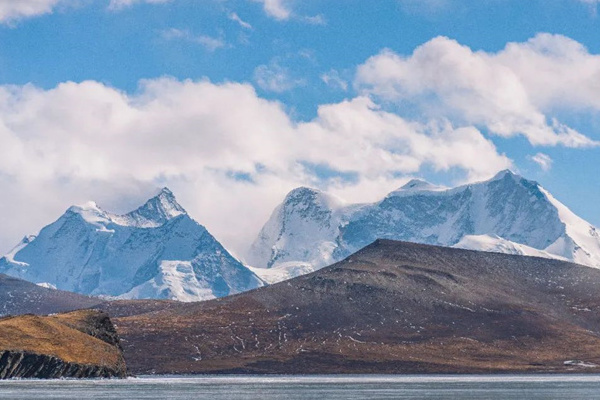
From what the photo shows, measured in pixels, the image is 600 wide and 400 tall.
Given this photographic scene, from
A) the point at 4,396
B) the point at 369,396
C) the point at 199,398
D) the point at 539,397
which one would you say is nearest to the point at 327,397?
the point at 369,396

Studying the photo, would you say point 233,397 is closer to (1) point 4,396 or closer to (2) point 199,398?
(2) point 199,398

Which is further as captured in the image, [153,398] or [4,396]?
[153,398]

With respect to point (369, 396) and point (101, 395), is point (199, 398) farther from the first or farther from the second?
point (369, 396)

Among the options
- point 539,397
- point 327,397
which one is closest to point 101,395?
point 327,397

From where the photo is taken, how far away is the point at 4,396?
17375 cm

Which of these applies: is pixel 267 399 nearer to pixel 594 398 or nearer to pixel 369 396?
pixel 369 396

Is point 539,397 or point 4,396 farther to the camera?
point 539,397

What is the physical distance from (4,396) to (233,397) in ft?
133

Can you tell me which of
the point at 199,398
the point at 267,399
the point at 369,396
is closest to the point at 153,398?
the point at 199,398

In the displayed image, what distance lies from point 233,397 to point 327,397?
16.7 m

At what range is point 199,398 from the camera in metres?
187

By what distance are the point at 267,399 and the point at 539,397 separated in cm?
4950

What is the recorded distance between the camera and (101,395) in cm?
19138

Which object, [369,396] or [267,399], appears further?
[369,396]
